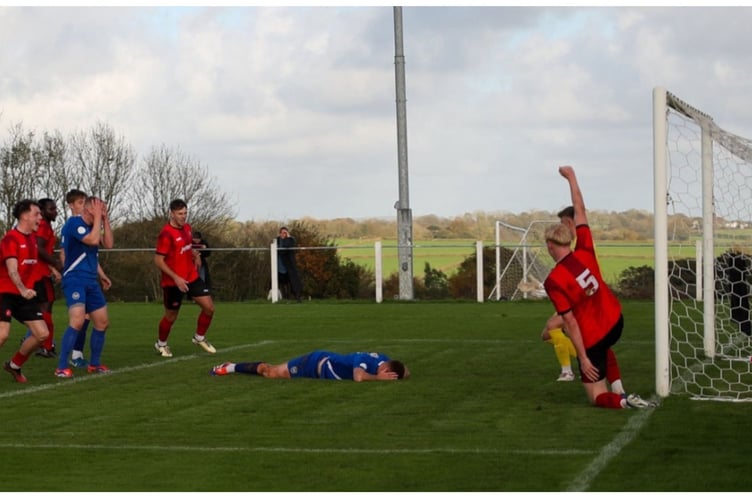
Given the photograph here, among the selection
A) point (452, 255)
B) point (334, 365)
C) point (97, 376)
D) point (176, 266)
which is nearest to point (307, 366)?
point (334, 365)

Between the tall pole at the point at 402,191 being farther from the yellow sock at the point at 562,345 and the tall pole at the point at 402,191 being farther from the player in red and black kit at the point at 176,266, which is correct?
the yellow sock at the point at 562,345

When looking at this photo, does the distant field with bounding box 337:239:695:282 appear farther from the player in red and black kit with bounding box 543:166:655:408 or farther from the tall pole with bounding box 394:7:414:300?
the player in red and black kit with bounding box 543:166:655:408

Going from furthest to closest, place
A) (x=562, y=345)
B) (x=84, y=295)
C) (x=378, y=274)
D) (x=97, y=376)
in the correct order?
(x=378, y=274) < (x=84, y=295) < (x=97, y=376) < (x=562, y=345)

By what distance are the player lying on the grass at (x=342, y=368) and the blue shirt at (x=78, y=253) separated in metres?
2.43

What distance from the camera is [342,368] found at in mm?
13727

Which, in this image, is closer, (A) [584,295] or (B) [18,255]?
(A) [584,295]

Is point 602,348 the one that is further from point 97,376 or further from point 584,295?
point 97,376

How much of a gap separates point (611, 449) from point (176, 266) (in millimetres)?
8912

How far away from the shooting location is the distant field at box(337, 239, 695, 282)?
35156 millimetres

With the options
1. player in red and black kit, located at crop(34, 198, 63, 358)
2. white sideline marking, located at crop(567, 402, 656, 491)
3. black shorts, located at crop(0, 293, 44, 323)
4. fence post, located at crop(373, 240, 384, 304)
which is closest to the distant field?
fence post, located at crop(373, 240, 384, 304)

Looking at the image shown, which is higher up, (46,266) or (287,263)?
(46,266)

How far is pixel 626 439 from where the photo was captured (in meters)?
9.52

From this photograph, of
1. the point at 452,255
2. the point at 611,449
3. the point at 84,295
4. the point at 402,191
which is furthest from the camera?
the point at 452,255

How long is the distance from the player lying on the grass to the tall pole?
68.0ft
